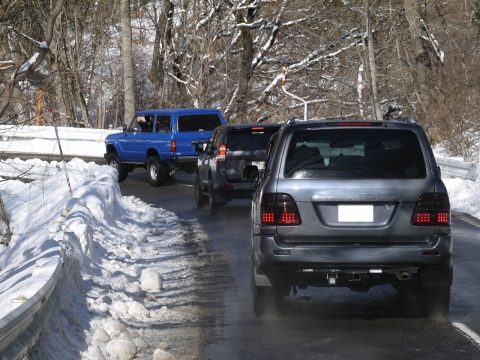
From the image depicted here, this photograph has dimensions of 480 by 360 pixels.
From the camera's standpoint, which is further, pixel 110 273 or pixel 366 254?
pixel 110 273

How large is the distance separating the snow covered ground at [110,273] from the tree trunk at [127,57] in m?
19.8

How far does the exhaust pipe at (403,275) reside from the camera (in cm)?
812

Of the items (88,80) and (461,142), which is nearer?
(461,142)

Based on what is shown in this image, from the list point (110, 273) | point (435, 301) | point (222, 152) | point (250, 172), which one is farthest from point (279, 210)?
point (222, 152)

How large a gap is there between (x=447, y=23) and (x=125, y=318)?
114 ft

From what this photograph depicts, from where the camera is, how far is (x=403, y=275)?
8148 millimetres

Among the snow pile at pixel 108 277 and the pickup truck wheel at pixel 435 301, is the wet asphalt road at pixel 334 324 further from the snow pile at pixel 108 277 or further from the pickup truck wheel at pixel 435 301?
the snow pile at pixel 108 277

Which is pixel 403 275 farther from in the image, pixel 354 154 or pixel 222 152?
pixel 222 152

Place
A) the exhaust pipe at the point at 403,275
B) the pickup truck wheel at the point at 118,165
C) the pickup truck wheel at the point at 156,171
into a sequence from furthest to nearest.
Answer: the pickup truck wheel at the point at 118,165, the pickup truck wheel at the point at 156,171, the exhaust pipe at the point at 403,275

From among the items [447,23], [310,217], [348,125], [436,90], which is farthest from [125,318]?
[447,23]

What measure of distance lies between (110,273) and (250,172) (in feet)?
6.67

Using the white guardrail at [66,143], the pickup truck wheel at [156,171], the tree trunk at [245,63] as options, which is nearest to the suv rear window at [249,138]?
the pickup truck wheel at [156,171]

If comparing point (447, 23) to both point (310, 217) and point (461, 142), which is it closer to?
point (461, 142)

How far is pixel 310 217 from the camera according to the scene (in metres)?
8.09
